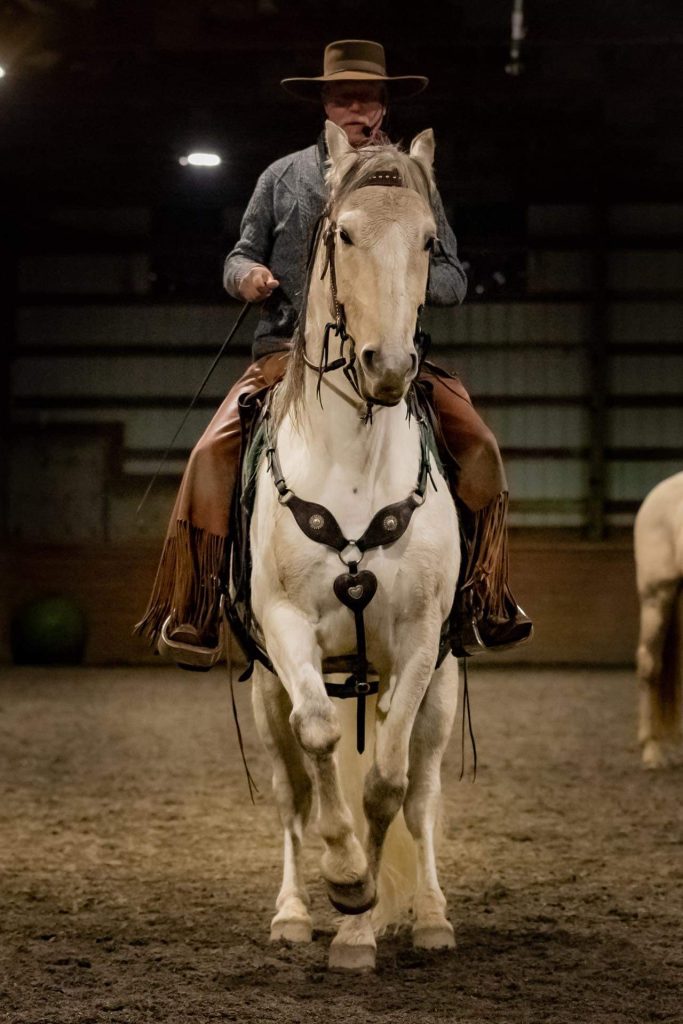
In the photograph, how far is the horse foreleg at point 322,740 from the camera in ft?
10.5

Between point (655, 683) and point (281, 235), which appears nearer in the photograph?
point (281, 235)

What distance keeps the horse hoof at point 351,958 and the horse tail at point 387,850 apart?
14.8 inches

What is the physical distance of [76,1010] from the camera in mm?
3055

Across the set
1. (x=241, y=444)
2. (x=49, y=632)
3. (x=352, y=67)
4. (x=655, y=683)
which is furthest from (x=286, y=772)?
(x=49, y=632)

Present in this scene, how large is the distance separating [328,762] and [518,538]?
943 cm

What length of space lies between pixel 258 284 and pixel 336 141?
0.53 metres

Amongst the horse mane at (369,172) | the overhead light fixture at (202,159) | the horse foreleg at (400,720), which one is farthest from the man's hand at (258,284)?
the overhead light fixture at (202,159)

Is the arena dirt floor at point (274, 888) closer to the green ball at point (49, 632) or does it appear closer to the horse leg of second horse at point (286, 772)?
the horse leg of second horse at point (286, 772)

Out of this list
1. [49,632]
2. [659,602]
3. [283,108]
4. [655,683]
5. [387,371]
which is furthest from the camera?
[283,108]

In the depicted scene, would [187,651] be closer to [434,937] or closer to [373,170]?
[434,937]

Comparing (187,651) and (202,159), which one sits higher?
(202,159)

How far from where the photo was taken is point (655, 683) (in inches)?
287

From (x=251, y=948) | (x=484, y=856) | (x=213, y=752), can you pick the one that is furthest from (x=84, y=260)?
(x=251, y=948)

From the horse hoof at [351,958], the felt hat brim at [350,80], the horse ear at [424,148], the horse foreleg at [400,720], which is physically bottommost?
the horse hoof at [351,958]
